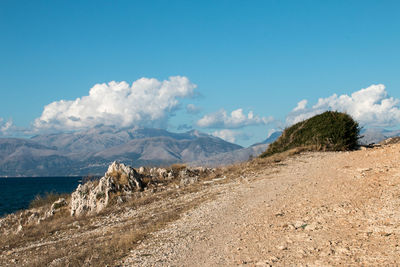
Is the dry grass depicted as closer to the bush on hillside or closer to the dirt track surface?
the dirt track surface

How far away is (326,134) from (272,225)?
17843mm

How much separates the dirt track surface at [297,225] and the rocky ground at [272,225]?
23 millimetres

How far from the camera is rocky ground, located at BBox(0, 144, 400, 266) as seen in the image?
A: 8.41 meters

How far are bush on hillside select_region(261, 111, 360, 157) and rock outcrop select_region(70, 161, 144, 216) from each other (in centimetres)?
1140

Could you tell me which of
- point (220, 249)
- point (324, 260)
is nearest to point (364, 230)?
point (324, 260)

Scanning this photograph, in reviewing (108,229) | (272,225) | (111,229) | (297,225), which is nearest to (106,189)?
(108,229)

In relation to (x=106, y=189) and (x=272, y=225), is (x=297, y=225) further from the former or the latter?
(x=106, y=189)

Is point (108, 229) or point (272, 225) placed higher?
point (272, 225)

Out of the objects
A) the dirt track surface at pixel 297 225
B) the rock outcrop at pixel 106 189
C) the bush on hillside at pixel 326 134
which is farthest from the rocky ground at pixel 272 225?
the bush on hillside at pixel 326 134

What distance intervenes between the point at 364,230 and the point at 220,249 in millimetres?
3613

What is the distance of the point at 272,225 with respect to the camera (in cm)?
1083

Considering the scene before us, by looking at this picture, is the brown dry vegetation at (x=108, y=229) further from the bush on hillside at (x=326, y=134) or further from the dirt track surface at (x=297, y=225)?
the bush on hillside at (x=326, y=134)

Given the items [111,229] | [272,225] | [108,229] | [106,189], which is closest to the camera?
[272,225]

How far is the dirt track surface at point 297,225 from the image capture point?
818cm
